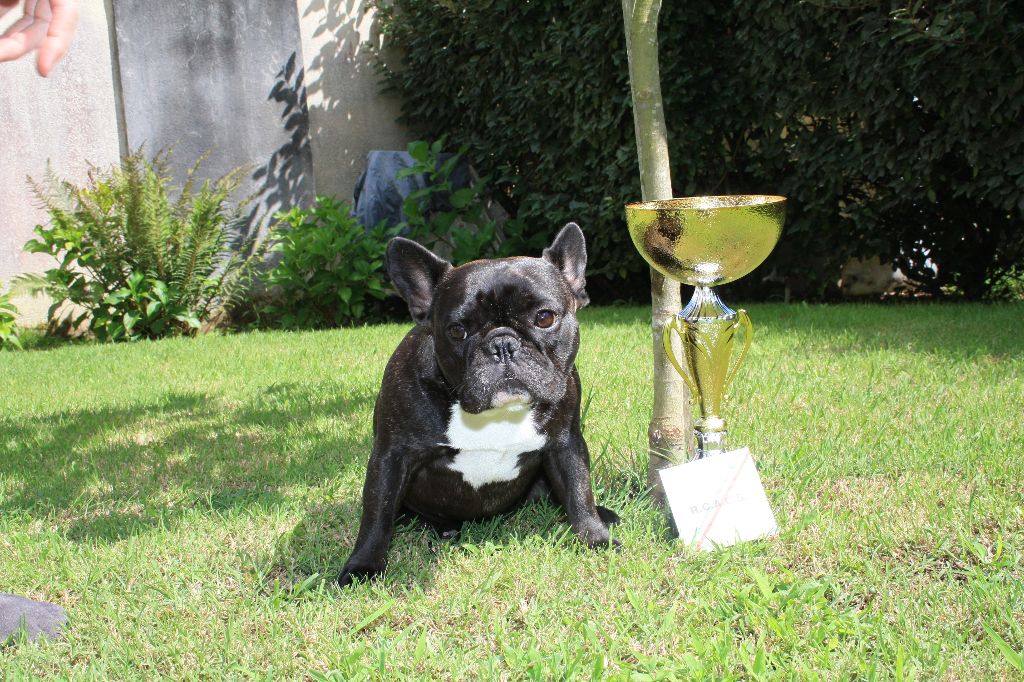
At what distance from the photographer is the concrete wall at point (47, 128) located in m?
7.33

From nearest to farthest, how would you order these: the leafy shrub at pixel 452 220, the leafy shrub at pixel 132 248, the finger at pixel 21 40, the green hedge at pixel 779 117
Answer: the finger at pixel 21 40 → the green hedge at pixel 779 117 → the leafy shrub at pixel 132 248 → the leafy shrub at pixel 452 220

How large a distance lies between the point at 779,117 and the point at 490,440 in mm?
5196

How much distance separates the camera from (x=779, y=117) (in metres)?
6.51

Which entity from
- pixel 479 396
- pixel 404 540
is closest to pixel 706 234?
pixel 479 396

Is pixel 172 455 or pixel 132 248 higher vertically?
pixel 132 248

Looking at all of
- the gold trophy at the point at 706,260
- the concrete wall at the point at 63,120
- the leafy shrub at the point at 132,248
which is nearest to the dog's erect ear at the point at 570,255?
the gold trophy at the point at 706,260

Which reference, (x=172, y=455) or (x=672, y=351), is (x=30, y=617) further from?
(x=672, y=351)

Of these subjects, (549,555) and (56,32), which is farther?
(549,555)

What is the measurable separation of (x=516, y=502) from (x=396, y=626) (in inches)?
26.4

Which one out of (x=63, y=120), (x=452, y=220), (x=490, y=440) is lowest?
(x=452, y=220)

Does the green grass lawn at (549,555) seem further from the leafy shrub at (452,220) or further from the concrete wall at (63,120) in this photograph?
the concrete wall at (63,120)

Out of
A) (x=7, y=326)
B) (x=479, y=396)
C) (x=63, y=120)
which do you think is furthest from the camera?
(x=63, y=120)

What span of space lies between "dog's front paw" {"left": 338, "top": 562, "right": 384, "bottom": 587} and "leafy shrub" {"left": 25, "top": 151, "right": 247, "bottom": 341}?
5.80m

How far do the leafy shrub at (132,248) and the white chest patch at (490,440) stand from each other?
5.91 meters
